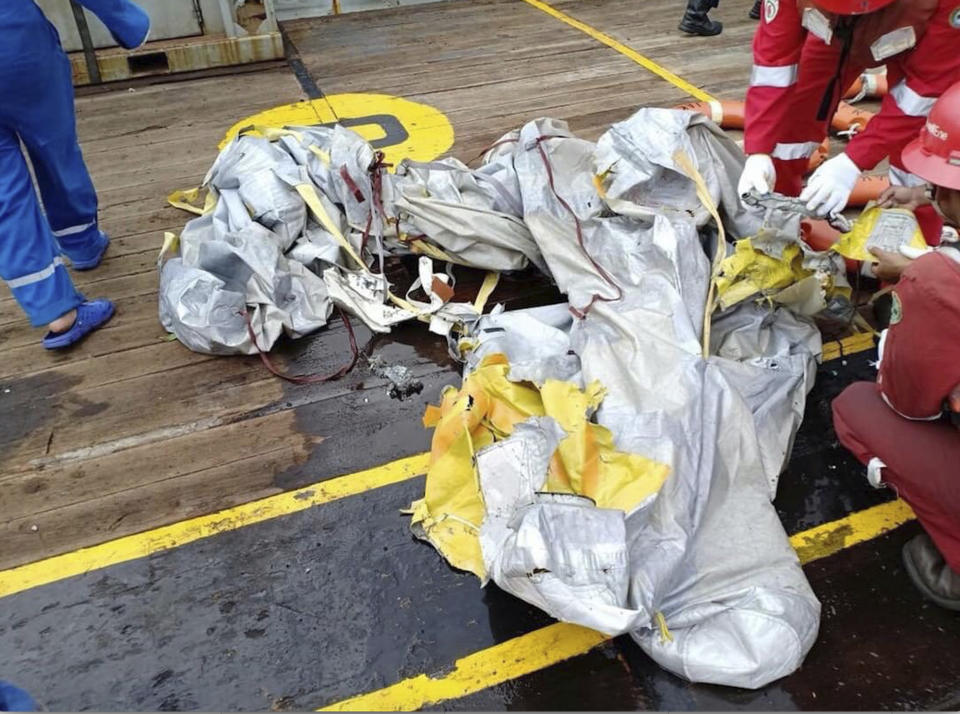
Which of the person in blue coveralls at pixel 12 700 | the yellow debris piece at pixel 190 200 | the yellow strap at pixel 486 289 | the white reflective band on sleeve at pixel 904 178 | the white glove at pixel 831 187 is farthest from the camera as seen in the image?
the yellow debris piece at pixel 190 200

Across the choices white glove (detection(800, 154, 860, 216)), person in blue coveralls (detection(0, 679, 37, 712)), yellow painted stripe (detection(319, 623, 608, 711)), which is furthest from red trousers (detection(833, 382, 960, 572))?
person in blue coveralls (detection(0, 679, 37, 712))

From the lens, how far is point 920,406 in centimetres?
211

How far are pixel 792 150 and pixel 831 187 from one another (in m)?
0.57

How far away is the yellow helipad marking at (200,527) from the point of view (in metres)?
2.37

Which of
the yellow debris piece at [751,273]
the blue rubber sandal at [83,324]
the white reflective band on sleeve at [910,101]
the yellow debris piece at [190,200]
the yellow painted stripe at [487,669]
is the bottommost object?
the yellow painted stripe at [487,669]

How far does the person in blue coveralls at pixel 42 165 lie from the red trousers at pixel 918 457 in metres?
3.17

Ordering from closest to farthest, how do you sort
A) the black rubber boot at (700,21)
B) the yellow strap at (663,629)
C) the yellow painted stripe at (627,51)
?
the yellow strap at (663,629) → the yellow painted stripe at (627,51) → the black rubber boot at (700,21)

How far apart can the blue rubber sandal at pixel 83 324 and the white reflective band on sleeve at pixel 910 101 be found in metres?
3.51

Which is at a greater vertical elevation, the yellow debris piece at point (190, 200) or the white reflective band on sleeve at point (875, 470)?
the white reflective band on sleeve at point (875, 470)

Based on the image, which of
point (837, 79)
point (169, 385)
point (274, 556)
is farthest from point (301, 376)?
point (837, 79)

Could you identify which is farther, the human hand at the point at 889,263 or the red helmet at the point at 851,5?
the red helmet at the point at 851,5

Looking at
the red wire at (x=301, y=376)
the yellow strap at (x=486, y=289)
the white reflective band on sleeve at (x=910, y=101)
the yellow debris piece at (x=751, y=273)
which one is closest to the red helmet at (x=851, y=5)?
the white reflective band on sleeve at (x=910, y=101)

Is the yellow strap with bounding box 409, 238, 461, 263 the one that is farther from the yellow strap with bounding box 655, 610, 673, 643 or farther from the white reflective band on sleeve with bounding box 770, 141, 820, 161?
the yellow strap with bounding box 655, 610, 673, 643

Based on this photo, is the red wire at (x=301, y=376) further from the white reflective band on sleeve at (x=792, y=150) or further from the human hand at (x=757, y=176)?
the white reflective band on sleeve at (x=792, y=150)
